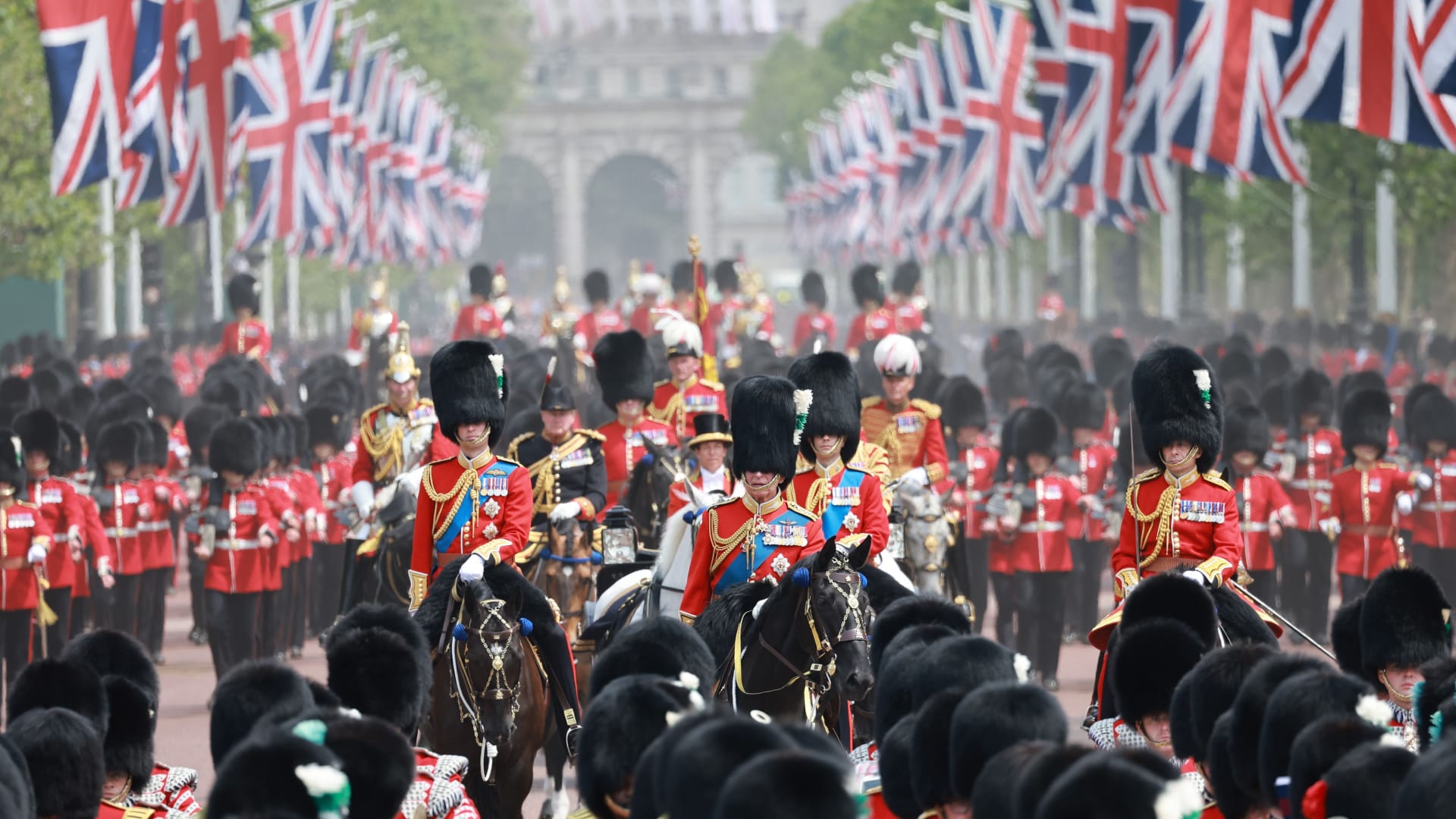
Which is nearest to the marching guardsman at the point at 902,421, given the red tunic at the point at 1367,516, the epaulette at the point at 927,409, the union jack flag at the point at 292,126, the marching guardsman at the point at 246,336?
the epaulette at the point at 927,409

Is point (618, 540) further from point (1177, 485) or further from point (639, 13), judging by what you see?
point (639, 13)

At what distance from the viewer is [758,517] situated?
376 inches

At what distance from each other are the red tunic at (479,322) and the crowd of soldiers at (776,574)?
497 cm

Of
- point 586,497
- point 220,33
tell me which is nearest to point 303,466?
point 586,497

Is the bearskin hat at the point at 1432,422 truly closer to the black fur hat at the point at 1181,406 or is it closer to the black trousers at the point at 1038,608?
the black trousers at the point at 1038,608

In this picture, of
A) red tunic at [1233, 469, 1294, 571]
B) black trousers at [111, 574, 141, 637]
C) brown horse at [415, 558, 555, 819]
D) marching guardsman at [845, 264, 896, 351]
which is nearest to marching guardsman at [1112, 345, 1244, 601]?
brown horse at [415, 558, 555, 819]

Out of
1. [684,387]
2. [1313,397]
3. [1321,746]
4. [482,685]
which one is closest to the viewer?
[1321,746]

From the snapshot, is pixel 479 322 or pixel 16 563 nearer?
pixel 16 563

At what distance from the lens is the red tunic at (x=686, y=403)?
15.3 metres

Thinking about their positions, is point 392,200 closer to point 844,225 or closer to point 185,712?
point 844,225

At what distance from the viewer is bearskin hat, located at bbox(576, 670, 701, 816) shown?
666 centimetres

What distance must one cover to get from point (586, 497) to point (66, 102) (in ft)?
33.8

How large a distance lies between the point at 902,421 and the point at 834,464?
348 cm

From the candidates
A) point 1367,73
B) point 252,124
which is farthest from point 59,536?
point 252,124
